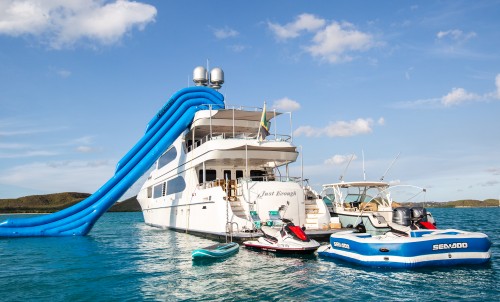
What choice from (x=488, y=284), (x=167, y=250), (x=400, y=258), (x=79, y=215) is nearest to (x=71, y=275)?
(x=167, y=250)

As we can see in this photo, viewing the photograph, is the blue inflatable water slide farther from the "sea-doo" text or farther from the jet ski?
the "sea-doo" text

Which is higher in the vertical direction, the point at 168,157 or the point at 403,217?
the point at 168,157

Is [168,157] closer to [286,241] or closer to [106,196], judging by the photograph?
[106,196]

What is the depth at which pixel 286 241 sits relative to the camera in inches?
655

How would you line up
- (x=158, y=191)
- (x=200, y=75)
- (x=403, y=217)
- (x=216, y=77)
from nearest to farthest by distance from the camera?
(x=403, y=217) < (x=200, y=75) < (x=216, y=77) < (x=158, y=191)

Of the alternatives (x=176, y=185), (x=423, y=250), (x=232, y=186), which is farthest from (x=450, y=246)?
(x=176, y=185)

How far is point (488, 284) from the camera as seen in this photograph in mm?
11047

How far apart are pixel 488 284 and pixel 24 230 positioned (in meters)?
28.7

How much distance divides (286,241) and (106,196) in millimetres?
16703

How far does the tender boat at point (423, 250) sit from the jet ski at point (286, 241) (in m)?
2.44

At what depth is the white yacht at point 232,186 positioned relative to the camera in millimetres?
20922

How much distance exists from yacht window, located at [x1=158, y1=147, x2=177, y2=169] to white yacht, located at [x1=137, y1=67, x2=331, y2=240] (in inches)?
3.5

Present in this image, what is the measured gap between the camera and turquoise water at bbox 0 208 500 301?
1025cm

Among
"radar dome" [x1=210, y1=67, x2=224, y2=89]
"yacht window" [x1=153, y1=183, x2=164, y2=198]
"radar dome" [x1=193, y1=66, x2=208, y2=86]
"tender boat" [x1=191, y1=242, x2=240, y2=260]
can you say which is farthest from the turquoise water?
"radar dome" [x1=210, y1=67, x2=224, y2=89]
